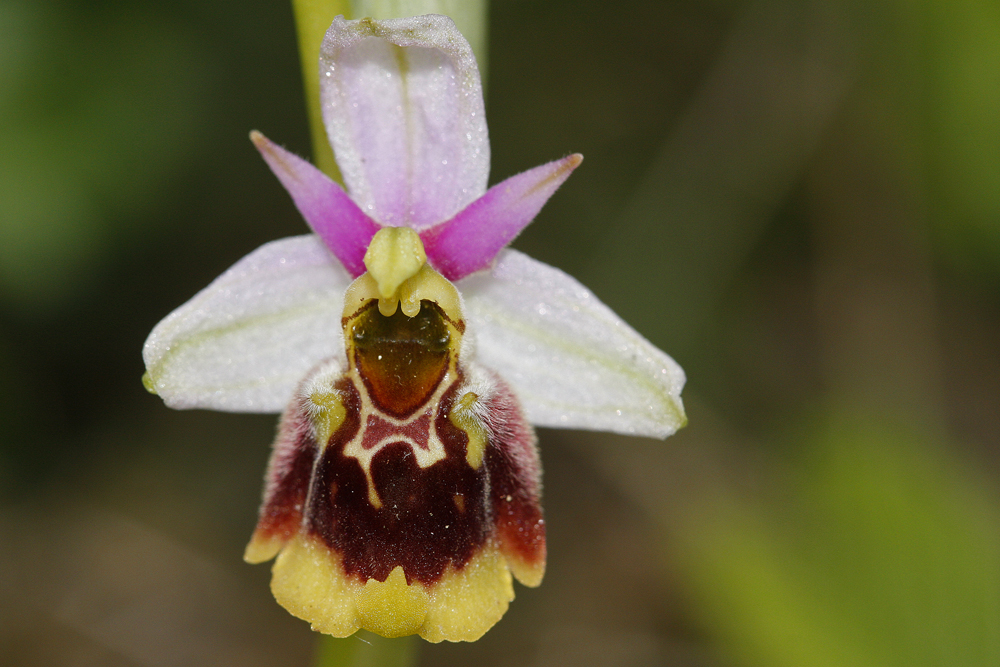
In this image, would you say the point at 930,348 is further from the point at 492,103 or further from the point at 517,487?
the point at 517,487

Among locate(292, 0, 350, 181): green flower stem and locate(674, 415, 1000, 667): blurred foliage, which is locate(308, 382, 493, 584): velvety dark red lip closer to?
locate(292, 0, 350, 181): green flower stem

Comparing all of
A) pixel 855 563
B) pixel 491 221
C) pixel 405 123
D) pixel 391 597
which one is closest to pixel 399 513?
pixel 391 597

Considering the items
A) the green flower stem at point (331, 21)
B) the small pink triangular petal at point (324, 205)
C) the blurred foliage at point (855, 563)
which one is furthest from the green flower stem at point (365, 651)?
the blurred foliage at point (855, 563)

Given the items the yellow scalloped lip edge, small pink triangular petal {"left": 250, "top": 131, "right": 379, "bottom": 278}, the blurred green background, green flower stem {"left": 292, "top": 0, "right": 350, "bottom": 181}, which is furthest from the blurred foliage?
green flower stem {"left": 292, "top": 0, "right": 350, "bottom": 181}

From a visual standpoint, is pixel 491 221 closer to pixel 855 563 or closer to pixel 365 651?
pixel 365 651

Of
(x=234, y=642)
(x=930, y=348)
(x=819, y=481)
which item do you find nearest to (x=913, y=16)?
(x=930, y=348)
